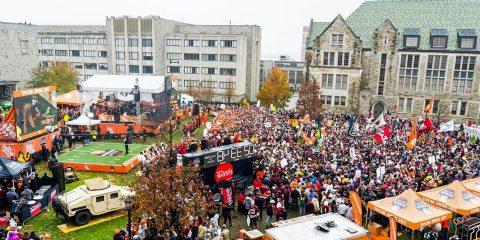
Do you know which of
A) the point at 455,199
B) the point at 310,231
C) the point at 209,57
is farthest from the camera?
the point at 209,57

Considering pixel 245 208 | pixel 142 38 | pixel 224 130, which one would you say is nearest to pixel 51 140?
pixel 224 130

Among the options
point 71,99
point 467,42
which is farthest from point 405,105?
point 71,99

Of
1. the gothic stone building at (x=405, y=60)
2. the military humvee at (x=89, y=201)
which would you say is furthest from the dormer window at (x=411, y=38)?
the military humvee at (x=89, y=201)

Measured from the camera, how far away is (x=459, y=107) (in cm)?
5253

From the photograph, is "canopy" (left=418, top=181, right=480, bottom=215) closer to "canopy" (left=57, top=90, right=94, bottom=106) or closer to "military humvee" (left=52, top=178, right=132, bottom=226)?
"military humvee" (left=52, top=178, right=132, bottom=226)

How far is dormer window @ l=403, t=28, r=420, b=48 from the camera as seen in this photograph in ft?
175

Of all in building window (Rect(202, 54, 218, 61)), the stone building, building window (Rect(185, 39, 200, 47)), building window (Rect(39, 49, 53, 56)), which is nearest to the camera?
the stone building

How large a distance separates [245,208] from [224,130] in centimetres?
1509

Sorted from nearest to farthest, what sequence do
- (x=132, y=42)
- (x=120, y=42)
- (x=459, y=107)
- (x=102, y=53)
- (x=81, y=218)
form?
(x=81, y=218) → (x=459, y=107) → (x=132, y=42) → (x=120, y=42) → (x=102, y=53)

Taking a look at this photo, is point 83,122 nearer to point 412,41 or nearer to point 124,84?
point 124,84

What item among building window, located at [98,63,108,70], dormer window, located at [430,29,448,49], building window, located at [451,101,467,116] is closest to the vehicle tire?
dormer window, located at [430,29,448,49]

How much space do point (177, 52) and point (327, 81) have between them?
35.2 meters

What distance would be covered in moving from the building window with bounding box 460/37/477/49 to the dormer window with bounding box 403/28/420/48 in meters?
5.46

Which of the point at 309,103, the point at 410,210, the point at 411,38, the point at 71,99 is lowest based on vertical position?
the point at 410,210
